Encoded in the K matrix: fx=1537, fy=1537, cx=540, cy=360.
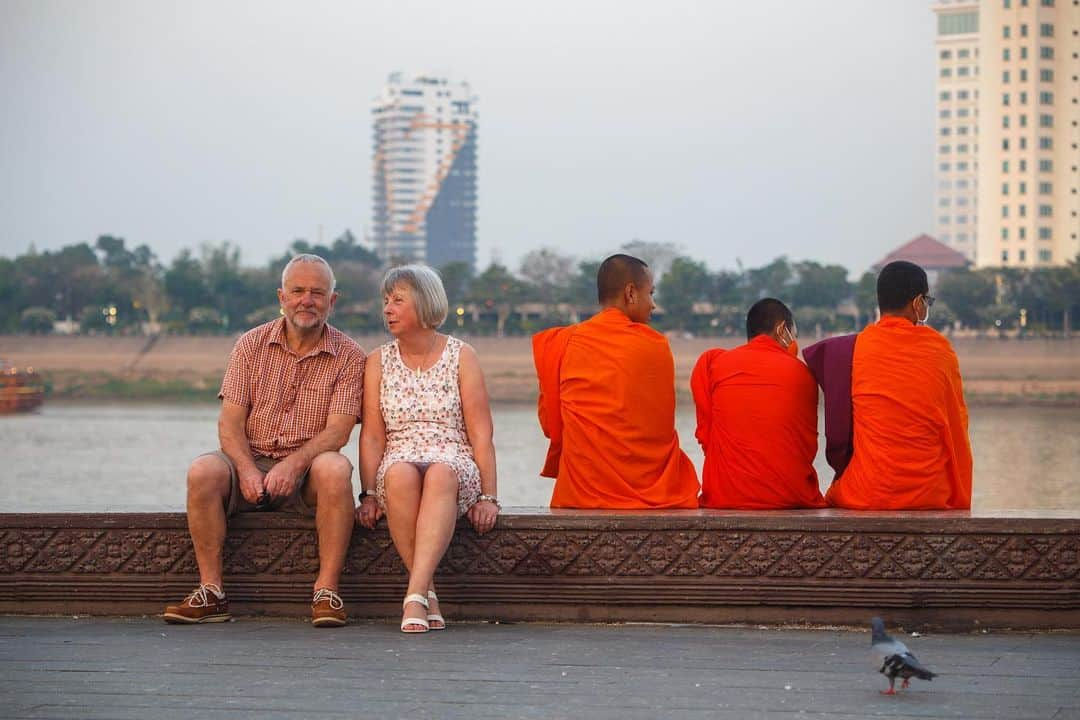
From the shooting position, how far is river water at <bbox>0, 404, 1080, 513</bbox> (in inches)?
949

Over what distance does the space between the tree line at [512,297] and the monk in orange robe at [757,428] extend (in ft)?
182

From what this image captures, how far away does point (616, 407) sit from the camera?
459 cm

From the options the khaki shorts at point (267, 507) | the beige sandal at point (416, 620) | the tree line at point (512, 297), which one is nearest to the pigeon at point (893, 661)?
Answer: the beige sandal at point (416, 620)

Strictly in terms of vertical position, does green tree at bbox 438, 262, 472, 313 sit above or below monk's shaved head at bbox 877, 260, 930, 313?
above

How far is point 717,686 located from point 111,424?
41.7 metres

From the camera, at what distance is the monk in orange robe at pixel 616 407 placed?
459cm

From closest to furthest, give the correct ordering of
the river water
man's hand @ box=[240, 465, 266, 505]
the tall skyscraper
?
man's hand @ box=[240, 465, 266, 505] < the river water < the tall skyscraper

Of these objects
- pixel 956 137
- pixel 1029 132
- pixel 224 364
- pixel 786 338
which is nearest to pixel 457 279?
pixel 224 364

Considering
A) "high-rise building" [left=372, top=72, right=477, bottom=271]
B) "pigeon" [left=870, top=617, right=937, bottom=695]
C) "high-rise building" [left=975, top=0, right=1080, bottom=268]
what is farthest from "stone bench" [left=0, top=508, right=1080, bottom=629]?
"high-rise building" [left=372, top=72, right=477, bottom=271]

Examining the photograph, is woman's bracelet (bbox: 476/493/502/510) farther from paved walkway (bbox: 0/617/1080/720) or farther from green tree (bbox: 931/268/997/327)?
green tree (bbox: 931/268/997/327)

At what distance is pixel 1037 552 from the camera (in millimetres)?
4070

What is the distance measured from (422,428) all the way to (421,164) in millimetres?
147999

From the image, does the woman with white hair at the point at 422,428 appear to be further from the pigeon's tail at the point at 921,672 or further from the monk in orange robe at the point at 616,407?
the pigeon's tail at the point at 921,672

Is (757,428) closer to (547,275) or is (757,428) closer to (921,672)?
(921,672)
